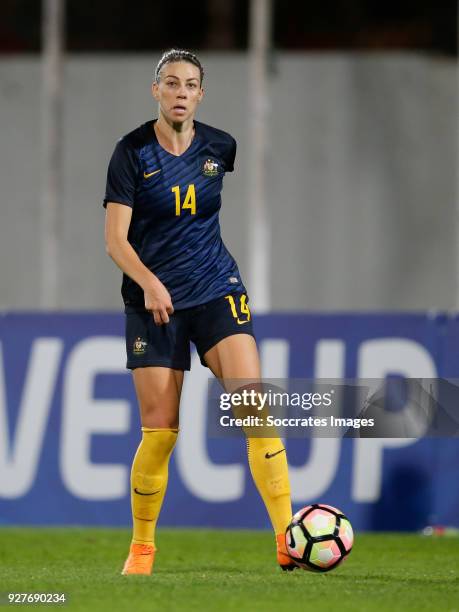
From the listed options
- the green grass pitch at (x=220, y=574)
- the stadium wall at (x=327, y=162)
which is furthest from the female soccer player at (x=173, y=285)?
the stadium wall at (x=327, y=162)

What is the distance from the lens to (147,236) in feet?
20.4

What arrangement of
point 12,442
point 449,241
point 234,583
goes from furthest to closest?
point 449,241
point 12,442
point 234,583

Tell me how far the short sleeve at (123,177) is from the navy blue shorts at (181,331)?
469 millimetres

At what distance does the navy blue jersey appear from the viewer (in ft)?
20.2

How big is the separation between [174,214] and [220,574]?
1.53 meters

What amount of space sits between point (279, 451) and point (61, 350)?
10.8 ft

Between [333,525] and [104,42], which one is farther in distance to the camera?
[104,42]

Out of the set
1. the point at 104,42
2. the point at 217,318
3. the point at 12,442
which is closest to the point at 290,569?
the point at 217,318

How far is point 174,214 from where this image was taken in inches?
243

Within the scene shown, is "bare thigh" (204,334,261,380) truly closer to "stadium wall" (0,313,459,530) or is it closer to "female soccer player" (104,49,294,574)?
"female soccer player" (104,49,294,574)

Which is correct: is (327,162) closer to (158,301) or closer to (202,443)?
(202,443)

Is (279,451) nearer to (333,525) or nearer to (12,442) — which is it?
(333,525)

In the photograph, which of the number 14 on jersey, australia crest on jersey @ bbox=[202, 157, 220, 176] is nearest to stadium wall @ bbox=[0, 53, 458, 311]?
australia crest on jersey @ bbox=[202, 157, 220, 176]

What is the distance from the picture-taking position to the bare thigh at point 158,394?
20.1ft
